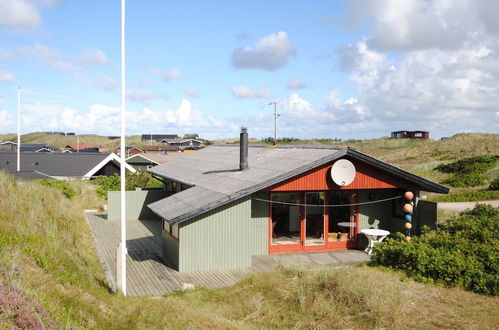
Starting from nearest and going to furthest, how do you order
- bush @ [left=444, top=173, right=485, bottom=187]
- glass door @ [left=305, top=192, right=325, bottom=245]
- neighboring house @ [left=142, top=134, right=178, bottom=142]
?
glass door @ [left=305, top=192, right=325, bottom=245] < bush @ [left=444, top=173, right=485, bottom=187] < neighboring house @ [left=142, top=134, right=178, bottom=142]

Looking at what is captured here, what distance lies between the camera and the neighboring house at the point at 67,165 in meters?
33.1

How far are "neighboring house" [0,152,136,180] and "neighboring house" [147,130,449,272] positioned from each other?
1746cm

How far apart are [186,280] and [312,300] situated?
455 centimetres

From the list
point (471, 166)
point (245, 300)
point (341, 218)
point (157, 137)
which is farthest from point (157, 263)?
point (157, 137)

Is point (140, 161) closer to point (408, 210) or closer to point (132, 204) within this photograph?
point (132, 204)

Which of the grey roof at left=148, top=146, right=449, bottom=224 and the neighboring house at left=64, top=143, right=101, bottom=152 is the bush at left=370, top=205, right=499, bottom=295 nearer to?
the grey roof at left=148, top=146, right=449, bottom=224

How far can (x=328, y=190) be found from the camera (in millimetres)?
16672

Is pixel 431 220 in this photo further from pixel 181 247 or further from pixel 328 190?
pixel 181 247

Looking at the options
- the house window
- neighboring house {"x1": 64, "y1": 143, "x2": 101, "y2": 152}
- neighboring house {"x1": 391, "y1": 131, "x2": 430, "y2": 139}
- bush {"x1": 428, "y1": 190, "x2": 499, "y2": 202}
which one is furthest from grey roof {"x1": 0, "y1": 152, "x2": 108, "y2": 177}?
neighboring house {"x1": 391, "y1": 131, "x2": 430, "y2": 139}

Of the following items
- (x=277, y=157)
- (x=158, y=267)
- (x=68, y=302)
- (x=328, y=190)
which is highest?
(x=277, y=157)

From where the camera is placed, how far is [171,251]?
15203mm

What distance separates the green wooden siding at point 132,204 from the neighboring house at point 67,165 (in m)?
8.31

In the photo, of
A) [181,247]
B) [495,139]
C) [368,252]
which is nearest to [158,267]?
[181,247]

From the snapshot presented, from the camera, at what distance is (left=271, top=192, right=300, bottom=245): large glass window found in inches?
655
